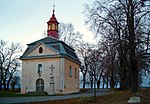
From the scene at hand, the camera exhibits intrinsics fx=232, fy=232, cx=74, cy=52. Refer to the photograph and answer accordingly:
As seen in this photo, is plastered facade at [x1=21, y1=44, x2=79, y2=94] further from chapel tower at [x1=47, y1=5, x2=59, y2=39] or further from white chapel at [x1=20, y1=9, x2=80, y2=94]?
chapel tower at [x1=47, y1=5, x2=59, y2=39]

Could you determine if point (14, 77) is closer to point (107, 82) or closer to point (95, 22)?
point (107, 82)

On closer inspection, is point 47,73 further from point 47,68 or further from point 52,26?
Answer: point 52,26

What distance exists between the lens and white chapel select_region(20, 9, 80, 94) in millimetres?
38312

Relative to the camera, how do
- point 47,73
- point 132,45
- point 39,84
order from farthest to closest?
1. point 39,84
2. point 47,73
3. point 132,45

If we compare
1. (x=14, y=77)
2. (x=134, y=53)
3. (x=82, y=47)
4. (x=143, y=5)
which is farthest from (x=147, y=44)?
(x=14, y=77)

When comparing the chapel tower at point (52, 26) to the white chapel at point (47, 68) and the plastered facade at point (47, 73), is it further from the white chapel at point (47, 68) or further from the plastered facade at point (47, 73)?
the plastered facade at point (47, 73)

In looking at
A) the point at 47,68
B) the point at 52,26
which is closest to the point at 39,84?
the point at 47,68

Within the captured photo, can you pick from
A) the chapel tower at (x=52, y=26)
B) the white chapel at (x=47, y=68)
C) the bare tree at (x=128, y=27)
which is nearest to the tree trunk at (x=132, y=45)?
the bare tree at (x=128, y=27)

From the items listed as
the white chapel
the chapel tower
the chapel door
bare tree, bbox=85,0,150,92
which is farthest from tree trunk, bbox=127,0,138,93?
the chapel tower

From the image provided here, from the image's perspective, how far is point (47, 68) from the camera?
129ft

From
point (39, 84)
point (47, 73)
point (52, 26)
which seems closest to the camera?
point (47, 73)

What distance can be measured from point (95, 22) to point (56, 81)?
14116 mm

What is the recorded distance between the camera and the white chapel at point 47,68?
Result: 126 feet

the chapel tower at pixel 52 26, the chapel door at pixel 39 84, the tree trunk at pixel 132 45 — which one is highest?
the chapel tower at pixel 52 26
